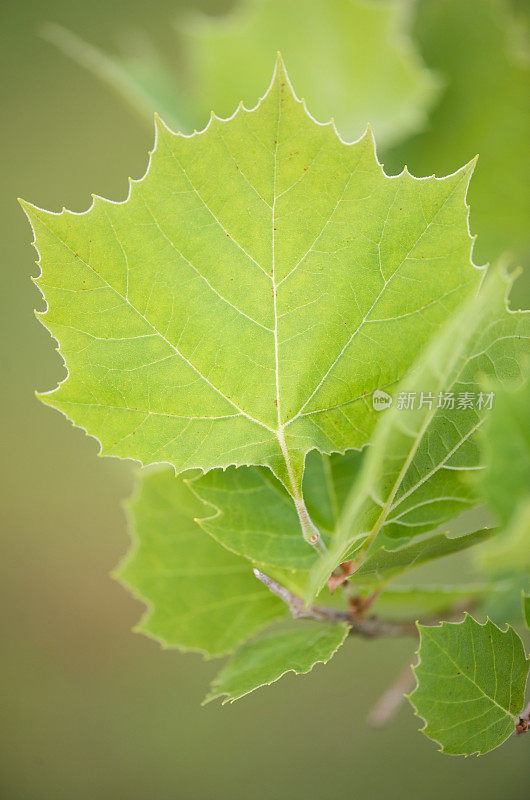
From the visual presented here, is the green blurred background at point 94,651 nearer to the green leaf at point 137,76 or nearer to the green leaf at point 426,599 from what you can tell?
the green leaf at point 426,599

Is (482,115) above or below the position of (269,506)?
above

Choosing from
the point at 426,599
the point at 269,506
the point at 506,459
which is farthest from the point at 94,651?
the point at 506,459

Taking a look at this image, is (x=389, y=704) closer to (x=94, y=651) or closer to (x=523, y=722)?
(x=523, y=722)

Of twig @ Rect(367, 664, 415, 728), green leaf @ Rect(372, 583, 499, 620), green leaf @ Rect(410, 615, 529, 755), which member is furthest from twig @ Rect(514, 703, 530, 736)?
twig @ Rect(367, 664, 415, 728)

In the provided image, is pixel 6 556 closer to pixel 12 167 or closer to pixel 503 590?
pixel 12 167

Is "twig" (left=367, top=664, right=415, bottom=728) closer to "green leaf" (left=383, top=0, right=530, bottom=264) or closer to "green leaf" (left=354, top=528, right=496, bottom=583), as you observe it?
"green leaf" (left=354, top=528, right=496, bottom=583)

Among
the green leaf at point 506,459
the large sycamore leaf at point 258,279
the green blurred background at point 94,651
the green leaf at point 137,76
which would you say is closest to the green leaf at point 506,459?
the green leaf at point 506,459

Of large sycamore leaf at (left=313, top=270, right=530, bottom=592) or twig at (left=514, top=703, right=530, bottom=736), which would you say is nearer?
large sycamore leaf at (left=313, top=270, right=530, bottom=592)
